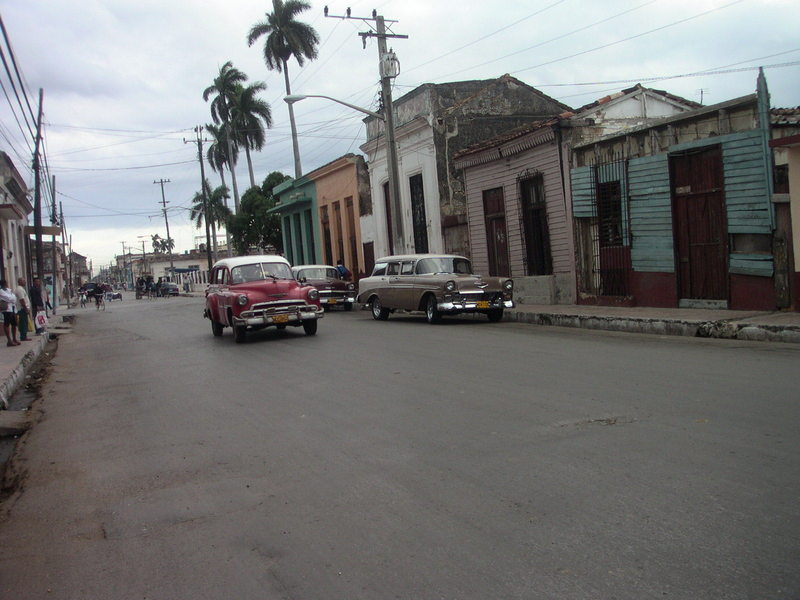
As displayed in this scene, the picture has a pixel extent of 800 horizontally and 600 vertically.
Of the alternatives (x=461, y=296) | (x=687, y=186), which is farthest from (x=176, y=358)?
(x=687, y=186)

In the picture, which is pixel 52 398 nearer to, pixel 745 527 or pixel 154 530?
pixel 154 530

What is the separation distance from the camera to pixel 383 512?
466 cm

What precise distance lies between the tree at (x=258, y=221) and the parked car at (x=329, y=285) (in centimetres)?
2560

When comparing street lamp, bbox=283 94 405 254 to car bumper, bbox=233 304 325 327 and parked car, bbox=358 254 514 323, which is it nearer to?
parked car, bbox=358 254 514 323

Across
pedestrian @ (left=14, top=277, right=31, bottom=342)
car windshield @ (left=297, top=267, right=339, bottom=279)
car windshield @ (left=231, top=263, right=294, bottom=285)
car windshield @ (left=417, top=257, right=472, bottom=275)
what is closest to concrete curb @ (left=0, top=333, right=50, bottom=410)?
pedestrian @ (left=14, top=277, right=31, bottom=342)

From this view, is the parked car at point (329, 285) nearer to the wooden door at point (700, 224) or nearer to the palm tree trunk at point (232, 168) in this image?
the wooden door at point (700, 224)

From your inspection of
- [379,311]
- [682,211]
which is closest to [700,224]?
[682,211]

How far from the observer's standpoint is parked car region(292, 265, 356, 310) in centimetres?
2591

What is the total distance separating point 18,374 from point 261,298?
4845 mm

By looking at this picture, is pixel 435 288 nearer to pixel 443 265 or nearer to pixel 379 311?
pixel 443 265

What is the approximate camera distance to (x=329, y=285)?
26.0 metres

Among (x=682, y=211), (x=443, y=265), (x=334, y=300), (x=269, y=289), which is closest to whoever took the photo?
(x=269, y=289)

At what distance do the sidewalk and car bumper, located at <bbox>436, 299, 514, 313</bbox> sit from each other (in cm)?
90

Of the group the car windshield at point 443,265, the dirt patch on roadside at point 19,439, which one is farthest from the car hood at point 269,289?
the dirt patch on roadside at point 19,439
